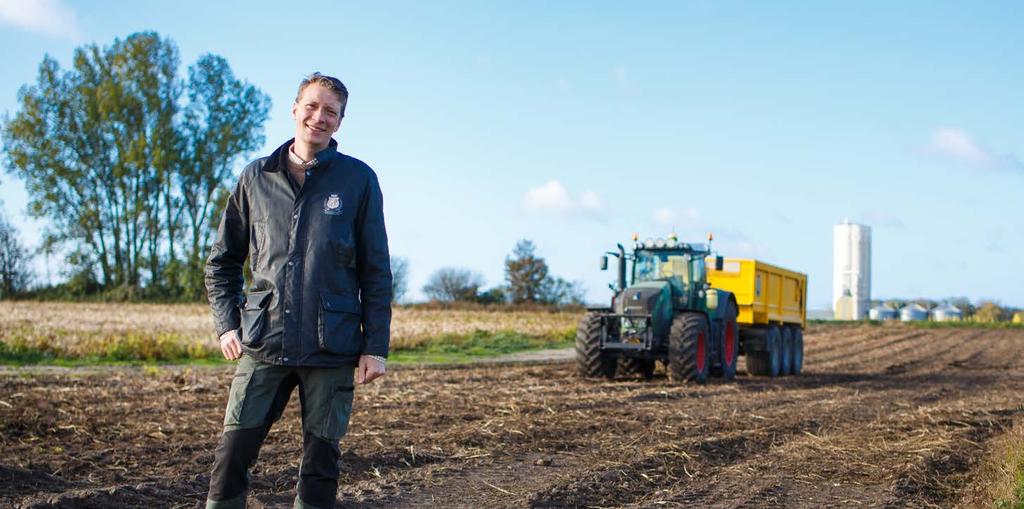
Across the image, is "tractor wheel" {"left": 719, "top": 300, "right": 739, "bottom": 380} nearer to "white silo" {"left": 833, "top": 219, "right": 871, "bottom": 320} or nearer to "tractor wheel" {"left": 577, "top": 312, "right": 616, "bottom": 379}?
"tractor wheel" {"left": 577, "top": 312, "right": 616, "bottom": 379}

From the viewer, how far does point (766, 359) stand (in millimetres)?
19656

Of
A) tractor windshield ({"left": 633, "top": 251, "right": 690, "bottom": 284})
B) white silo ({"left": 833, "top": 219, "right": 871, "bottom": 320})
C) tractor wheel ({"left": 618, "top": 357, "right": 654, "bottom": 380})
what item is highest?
white silo ({"left": 833, "top": 219, "right": 871, "bottom": 320})

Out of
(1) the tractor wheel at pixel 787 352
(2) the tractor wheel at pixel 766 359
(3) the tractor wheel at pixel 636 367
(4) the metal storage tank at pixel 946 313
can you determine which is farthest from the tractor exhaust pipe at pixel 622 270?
(4) the metal storage tank at pixel 946 313

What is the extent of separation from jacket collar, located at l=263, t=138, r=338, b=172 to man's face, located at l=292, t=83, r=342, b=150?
0.05m

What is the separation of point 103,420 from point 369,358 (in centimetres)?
648

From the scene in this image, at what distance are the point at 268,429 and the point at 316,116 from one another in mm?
1196

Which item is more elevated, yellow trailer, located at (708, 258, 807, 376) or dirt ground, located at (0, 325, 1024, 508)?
yellow trailer, located at (708, 258, 807, 376)

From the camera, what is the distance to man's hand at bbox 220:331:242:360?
3.90m

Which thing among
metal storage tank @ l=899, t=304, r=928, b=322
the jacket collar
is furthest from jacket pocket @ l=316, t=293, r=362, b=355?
metal storage tank @ l=899, t=304, r=928, b=322

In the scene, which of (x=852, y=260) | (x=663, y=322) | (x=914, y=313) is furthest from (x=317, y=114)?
(x=852, y=260)

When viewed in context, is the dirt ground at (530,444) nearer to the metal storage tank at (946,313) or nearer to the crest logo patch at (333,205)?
the crest logo patch at (333,205)

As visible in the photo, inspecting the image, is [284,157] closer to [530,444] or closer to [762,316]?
[530,444]

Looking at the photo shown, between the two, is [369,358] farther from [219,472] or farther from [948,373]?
[948,373]

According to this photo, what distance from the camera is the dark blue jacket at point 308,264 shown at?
380cm
